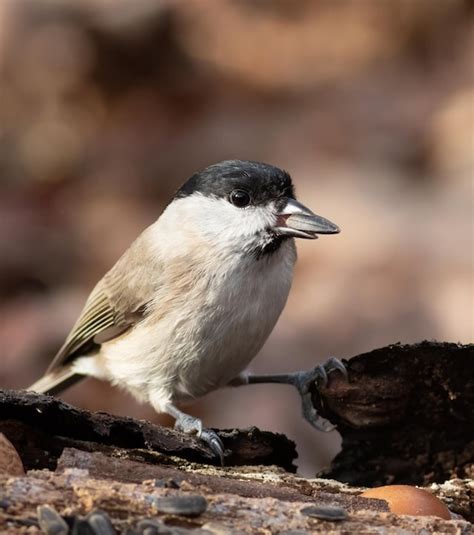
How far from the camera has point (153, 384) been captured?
2.73 metres

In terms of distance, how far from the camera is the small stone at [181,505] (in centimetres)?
157

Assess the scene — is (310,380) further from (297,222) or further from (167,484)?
(167,484)


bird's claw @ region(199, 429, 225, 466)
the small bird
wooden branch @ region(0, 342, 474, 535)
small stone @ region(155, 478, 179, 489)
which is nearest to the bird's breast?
the small bird

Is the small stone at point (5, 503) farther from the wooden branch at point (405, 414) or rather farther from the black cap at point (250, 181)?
the black cap at point (250, 181)

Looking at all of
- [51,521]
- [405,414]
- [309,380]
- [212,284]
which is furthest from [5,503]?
[309,380]

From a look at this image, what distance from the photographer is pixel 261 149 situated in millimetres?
5145

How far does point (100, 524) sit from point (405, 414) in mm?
932

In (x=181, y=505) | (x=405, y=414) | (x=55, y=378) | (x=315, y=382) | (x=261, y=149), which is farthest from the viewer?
(x=261, y=149)

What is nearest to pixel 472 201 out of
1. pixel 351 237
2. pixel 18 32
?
pixel 351 237

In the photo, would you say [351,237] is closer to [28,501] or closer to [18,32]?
[18,32]

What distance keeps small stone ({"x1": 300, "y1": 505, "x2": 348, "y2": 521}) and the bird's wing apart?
1.18 metres

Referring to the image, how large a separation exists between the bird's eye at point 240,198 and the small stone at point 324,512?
104 cm

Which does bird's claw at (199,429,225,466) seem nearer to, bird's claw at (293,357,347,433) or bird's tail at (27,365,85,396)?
bird's claw at (293,357,347,433)

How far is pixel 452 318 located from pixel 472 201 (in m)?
0.74
